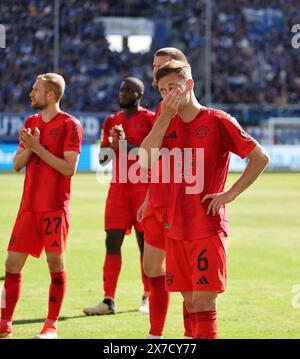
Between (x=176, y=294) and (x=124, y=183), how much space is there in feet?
4.77

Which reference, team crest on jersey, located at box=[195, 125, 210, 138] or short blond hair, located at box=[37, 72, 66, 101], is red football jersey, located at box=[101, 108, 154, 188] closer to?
short blond hair, located at box=[37, 72, 66, 101]

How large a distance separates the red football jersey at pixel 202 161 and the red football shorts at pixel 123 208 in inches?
123

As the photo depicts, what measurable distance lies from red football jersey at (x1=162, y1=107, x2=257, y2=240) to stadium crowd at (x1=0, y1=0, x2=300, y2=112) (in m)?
29.5

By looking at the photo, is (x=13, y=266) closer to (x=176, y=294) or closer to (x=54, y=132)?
(x=54, y=132)

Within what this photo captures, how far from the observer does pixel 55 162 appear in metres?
6.87

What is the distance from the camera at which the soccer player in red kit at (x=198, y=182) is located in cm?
538

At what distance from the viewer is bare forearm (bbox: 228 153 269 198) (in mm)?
5426

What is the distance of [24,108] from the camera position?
113 ft

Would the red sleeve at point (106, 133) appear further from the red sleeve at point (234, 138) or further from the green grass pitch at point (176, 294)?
the red sleeve at point (234, 138)

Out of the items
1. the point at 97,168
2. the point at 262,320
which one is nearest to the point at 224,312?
the point at 262,320

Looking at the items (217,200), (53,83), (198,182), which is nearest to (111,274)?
(53,83)

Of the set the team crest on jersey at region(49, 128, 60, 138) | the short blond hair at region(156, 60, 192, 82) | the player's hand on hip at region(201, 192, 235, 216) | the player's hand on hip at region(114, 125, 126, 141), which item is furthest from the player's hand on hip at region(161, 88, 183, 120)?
the player's hand on hip at region(114, 125, 126, 141)

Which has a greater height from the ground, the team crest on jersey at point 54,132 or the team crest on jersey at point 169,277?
the team crest on jersey at point 54,132

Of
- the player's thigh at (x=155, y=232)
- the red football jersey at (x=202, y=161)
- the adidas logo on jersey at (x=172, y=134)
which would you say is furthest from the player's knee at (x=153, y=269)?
the adidas logo on jersey at (x=172, y=134)
